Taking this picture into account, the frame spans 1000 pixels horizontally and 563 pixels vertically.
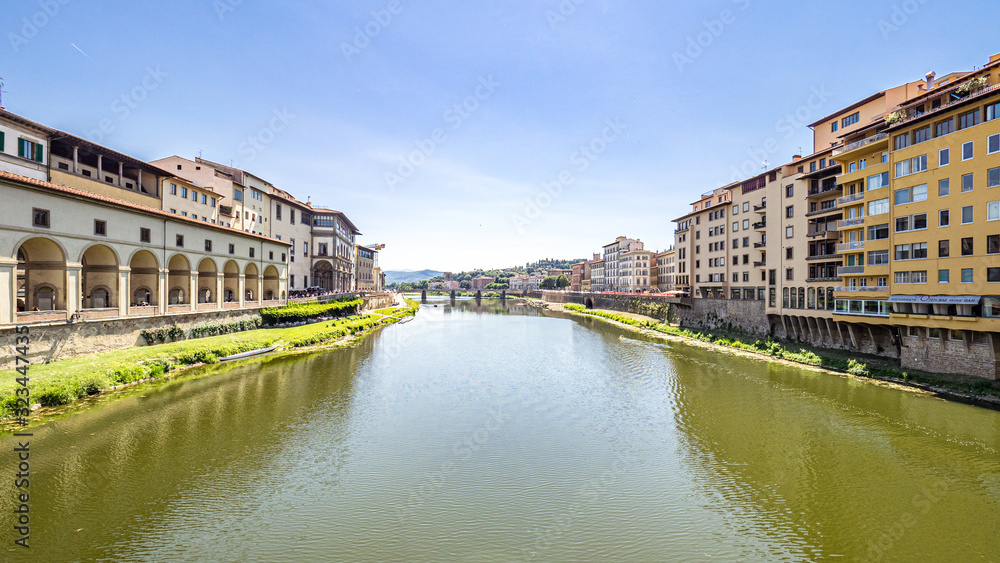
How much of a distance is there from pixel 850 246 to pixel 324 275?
→ 7590cm

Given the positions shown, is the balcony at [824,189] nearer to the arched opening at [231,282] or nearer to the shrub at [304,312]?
the shrub at [304,312]

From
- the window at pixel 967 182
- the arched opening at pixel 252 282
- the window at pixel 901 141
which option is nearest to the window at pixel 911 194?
the window at pixel 967 182

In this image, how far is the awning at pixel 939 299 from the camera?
26.0 metres

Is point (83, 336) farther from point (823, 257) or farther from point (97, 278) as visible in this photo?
point (823, 257)

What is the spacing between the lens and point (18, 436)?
59.2 feet

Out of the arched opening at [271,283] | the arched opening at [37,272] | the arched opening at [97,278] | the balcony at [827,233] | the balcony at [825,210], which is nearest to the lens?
the arched opening at [37,272]

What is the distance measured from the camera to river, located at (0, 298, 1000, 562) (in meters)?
12.2

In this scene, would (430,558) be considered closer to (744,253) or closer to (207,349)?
(207,349)

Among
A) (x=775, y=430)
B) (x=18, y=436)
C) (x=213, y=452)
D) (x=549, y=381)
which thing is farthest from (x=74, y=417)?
(x=775, y=430)

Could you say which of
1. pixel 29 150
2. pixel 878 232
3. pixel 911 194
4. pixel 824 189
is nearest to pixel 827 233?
pixel 824 189

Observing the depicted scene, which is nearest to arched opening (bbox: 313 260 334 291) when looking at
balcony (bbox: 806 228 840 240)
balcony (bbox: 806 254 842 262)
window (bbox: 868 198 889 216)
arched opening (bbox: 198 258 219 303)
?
arched opening (bbox: 198 258 219 303)

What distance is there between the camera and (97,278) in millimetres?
34688

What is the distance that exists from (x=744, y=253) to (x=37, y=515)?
6094 cm

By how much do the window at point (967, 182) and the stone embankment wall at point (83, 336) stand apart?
5694cm
